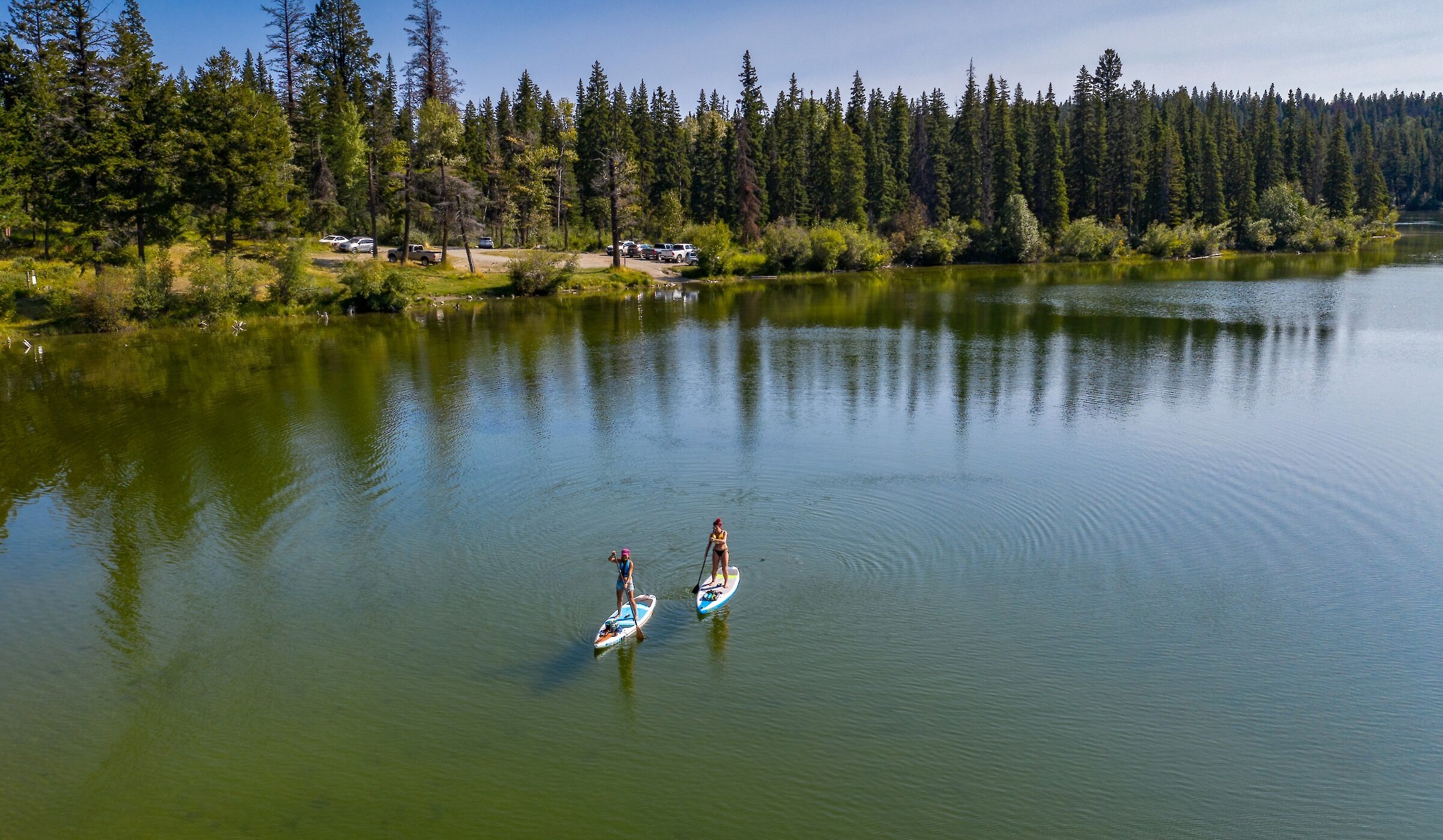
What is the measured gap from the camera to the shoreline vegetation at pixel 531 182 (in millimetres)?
60750

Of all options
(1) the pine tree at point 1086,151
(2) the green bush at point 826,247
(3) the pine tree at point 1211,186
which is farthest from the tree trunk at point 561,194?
(3) the pine tree at point 1211,186

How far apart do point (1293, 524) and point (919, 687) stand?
12.4 meters

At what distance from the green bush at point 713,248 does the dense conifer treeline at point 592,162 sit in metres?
7.65

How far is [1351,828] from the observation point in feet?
41.3

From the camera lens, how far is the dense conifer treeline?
61406 millimetres

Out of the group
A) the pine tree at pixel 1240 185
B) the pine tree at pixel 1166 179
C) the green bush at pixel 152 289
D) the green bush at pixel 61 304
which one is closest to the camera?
the green bush at pixel 61 304

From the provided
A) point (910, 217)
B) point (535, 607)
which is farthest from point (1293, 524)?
point (910, 217)

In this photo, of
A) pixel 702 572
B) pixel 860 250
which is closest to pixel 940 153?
pixel 860 250

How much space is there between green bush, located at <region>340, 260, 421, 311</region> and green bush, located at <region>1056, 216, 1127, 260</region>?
77213mm

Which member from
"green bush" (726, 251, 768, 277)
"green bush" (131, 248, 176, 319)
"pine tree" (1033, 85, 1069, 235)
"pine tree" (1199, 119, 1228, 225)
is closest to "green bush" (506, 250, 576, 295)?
"green bush" (726, 251, 768, 277)

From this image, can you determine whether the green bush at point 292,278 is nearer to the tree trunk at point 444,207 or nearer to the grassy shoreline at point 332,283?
the grassy shoreline at point 332,283

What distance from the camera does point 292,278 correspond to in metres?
65.1

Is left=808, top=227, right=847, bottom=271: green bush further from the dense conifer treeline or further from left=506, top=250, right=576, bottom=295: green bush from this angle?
left=506, top=250, right=576, bottom=295: green bush

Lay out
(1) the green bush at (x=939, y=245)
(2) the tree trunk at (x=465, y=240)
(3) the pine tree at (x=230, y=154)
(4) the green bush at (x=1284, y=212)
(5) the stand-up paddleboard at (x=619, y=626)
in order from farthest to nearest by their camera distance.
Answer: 1. (4) the green bush at (x=1284, y=212)
2. (1) the green bush at (x=939, y=245)
3. (2) the tree trunk at (x=465, y=240)
4. (3) the pine tree at (x=230, y=154)
5. (5) the stand-up paddleboard at (x=619, y=626)
